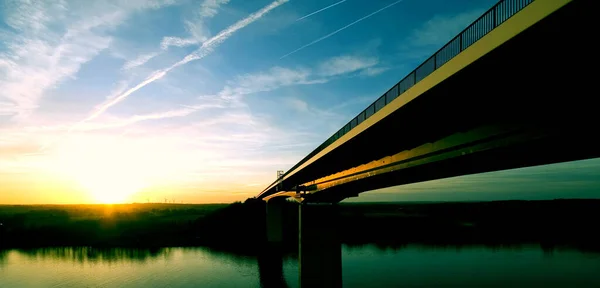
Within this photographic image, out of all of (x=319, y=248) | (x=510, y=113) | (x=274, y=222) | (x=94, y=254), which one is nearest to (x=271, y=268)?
(x=319, y=248)

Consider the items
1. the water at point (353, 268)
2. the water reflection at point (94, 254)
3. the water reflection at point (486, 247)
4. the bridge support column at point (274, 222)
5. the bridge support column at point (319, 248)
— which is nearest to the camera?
the bridge support column at point (319, 248)

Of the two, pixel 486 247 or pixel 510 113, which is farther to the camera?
pixel 486 247

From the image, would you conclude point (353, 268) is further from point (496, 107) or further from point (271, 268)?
point (496, 107)

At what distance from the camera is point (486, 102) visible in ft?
37.0

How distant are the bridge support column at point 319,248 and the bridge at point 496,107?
9756mm

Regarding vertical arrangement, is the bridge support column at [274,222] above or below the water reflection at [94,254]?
above

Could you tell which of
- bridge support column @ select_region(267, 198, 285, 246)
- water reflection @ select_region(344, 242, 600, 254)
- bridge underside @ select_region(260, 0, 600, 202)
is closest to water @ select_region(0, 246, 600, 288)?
water reflection @ select_region(344, 242, 600, 254)

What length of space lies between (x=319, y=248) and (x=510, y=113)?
21.4m

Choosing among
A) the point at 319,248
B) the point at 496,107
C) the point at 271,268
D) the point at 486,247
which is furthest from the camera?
the point at 486,247

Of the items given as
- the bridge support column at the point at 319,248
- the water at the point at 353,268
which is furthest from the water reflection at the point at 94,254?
the bridge support column at the point at 319,248

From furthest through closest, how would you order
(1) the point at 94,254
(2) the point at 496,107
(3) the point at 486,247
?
1. (1) the point at 94,254
2. (3) the point at 486,247
3. (2) the point at 496,107

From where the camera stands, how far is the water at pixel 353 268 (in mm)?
33344

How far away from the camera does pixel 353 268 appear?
38.7 meters

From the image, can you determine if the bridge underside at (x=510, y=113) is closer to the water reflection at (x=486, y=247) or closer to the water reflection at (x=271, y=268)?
the water reflection at (x=271, y=268)
